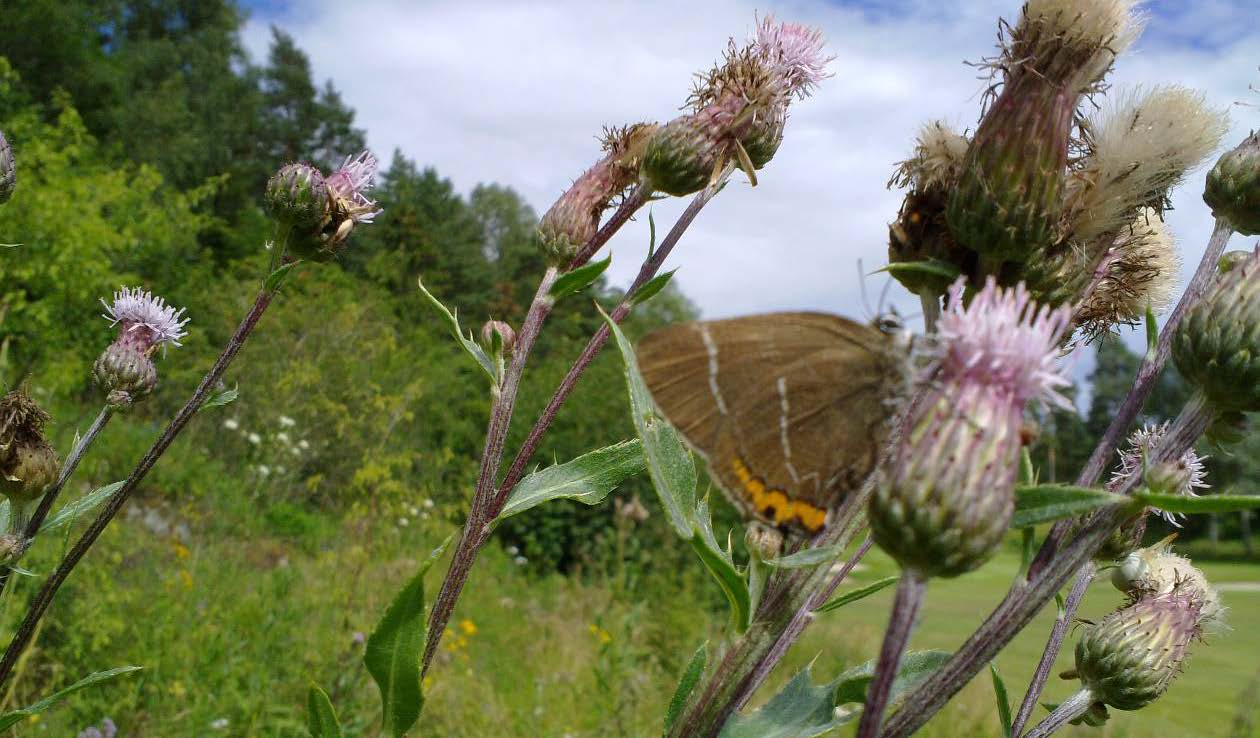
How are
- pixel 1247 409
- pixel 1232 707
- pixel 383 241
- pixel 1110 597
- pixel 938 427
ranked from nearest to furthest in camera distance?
pixel 938 427
pixel 1247 409
pixel 1232 707
pixel 1110 597
pixel 383 241

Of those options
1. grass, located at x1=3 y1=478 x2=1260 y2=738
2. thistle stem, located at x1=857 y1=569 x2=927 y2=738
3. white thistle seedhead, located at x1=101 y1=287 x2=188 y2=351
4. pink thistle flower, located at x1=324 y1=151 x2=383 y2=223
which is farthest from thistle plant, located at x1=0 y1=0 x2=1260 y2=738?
grass, located at x1=3 y1=478 x2=1260 y2=738

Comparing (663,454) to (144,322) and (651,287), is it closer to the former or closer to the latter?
(651,287)

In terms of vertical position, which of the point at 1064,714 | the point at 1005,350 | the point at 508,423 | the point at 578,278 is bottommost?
the point at 1064,714

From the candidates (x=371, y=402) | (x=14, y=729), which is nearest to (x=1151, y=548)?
(x=14, y=729)

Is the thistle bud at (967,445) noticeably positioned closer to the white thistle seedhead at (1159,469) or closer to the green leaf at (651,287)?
the white thistle seedhead at (1159,469)

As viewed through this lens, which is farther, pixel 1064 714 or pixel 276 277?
pixel 276 277

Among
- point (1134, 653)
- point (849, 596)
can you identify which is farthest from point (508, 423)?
point (1134, 653)

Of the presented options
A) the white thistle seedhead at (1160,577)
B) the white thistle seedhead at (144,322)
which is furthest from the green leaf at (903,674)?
the white thistle seedhead at (144,322)

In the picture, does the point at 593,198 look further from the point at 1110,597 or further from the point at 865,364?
the point at 1110,597
